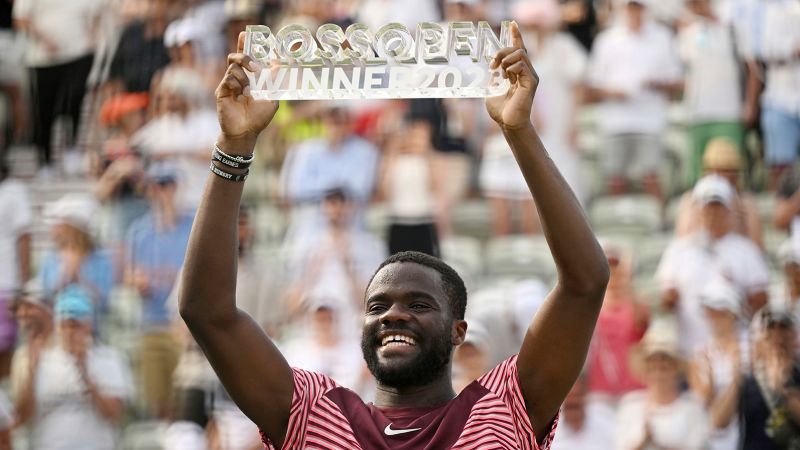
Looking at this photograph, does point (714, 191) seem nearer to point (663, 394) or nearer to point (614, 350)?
point (614, 350)

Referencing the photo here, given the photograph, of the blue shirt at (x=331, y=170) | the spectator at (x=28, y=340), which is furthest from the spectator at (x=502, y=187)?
the spectator at (x=28, y=340)

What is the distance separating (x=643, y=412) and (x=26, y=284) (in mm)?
3162

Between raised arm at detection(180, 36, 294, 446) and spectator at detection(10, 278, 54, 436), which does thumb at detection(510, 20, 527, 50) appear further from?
spectator at detection(10, 278, 54, 436)

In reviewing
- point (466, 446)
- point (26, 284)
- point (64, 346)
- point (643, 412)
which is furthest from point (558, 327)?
point (26, 284)

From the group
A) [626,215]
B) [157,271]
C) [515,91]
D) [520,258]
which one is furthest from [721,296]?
[515,91]

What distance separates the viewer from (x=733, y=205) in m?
7.03

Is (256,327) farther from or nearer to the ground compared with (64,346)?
farther from the ground

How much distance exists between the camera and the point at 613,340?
255 inches

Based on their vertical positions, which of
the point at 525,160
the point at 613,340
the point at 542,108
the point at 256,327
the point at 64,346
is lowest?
→ the point at 64,346

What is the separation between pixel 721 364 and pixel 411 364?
10.9 feet

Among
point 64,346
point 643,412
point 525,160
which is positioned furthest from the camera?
point 64,346

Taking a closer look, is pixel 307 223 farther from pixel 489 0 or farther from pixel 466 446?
pixel 466 446

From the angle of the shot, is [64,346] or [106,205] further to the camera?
[106,205]

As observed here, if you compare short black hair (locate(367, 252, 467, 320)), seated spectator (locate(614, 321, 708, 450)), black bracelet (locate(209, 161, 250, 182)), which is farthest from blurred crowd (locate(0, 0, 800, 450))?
black bracelet (locate(209, 161, 250, 182))
